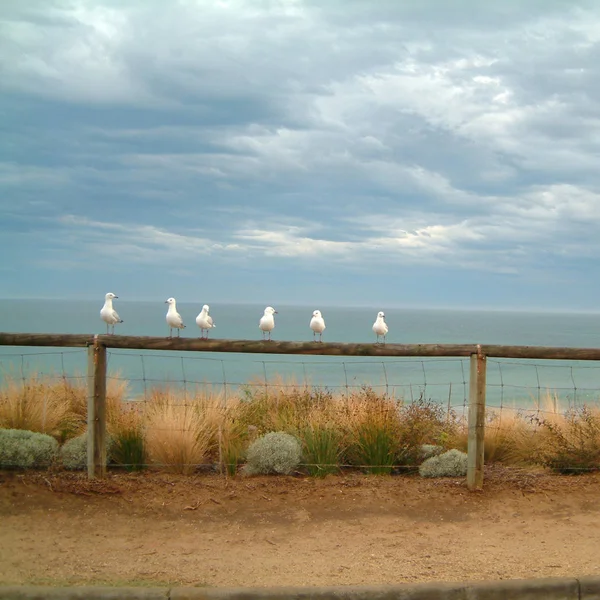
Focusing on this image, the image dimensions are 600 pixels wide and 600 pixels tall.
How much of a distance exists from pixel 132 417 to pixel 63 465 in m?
1.15

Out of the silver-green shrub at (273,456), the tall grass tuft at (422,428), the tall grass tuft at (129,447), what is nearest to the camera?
the silver-green shrub at (273,456)

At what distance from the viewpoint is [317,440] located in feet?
30.4

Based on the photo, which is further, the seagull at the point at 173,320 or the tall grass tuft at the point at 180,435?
the seagull at the point at 173,320

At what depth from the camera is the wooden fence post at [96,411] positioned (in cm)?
856

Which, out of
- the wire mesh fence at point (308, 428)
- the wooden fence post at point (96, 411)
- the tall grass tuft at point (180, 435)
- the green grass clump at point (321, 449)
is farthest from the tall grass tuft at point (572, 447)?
the wooden fence post at point (96, 411)

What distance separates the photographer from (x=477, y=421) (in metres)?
8.73

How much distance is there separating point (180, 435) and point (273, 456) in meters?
1.17

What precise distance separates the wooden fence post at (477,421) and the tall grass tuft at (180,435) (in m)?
3.11

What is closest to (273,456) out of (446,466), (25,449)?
(446,466)

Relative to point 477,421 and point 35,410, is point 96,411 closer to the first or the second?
point 35,410

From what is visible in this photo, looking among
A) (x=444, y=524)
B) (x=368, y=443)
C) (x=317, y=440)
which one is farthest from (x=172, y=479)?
(x=444, y=524)

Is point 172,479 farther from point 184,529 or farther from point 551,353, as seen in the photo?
point 551,353

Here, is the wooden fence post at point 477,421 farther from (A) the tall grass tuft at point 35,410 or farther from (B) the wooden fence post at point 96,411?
(A) the tall grass tuft at point 35,410

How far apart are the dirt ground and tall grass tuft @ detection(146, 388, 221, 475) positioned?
33 centimetres
